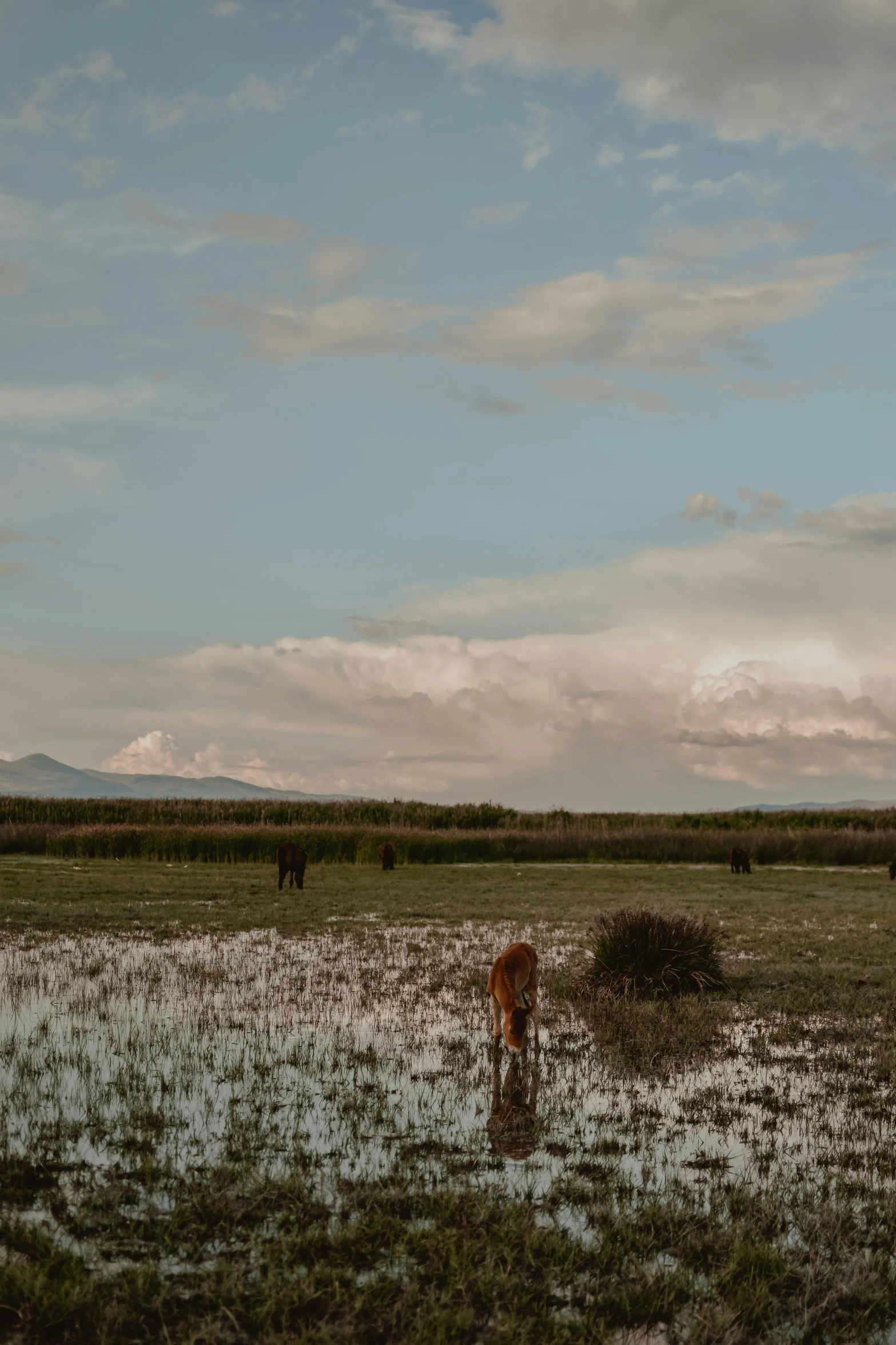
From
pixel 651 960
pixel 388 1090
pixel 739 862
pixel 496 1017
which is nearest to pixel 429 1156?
pixel 388 1090

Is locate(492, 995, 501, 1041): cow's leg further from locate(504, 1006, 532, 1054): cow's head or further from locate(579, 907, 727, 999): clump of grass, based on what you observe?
locate(579, 907, 727, 999): clump of grass

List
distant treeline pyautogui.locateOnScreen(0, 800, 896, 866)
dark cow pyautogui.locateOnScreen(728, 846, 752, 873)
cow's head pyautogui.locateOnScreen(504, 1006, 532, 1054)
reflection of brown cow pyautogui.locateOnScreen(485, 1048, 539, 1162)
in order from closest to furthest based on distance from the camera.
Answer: reflection of brown cow pyautogui.locateOnScreen(485, 1048, 539, 1162)
cow's head pyautogui.locateOnScreen(504, 1006, 532, 1054)
dark cow pyautogui.locateOnScreen(728, 846, 752, 873)
distant treeline pyautogui.locateOnScreen(0, 800, 896, 866)

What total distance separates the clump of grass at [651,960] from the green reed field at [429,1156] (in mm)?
456

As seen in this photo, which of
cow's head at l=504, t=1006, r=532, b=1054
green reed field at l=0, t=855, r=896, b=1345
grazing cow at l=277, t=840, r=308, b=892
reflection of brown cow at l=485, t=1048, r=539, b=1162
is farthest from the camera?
grazing cow at l=277, t=840, r=308, b=892

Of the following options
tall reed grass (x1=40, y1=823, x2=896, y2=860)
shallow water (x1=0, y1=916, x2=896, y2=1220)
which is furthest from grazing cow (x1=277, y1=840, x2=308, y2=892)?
shallow water (x1=0, y1=916, x2=896, y2=1220)

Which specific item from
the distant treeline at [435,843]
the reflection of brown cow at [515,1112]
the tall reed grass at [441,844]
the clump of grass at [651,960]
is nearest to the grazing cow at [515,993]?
the reflection of brown cow at [515,1112]

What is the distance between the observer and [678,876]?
33.7 m

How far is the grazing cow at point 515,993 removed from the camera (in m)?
9.39

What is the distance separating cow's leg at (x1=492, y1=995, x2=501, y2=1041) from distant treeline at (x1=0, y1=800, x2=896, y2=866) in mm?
29484

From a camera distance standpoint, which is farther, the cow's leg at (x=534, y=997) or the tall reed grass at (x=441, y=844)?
the tall reed grass at (x=441, y=844)

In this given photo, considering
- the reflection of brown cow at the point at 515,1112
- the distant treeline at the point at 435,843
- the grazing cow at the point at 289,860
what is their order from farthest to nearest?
the distant treeline at the point at 435,843 → the grazing cow at the point at 289,860 → the reflection of brown cow at the point at 515,1112

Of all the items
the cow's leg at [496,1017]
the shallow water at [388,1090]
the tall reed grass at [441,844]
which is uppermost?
the cow's leg at [496,1017]

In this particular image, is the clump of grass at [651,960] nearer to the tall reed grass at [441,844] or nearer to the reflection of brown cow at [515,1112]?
the reflection of brown cow at [515,1112]

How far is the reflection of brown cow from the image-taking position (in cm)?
729
